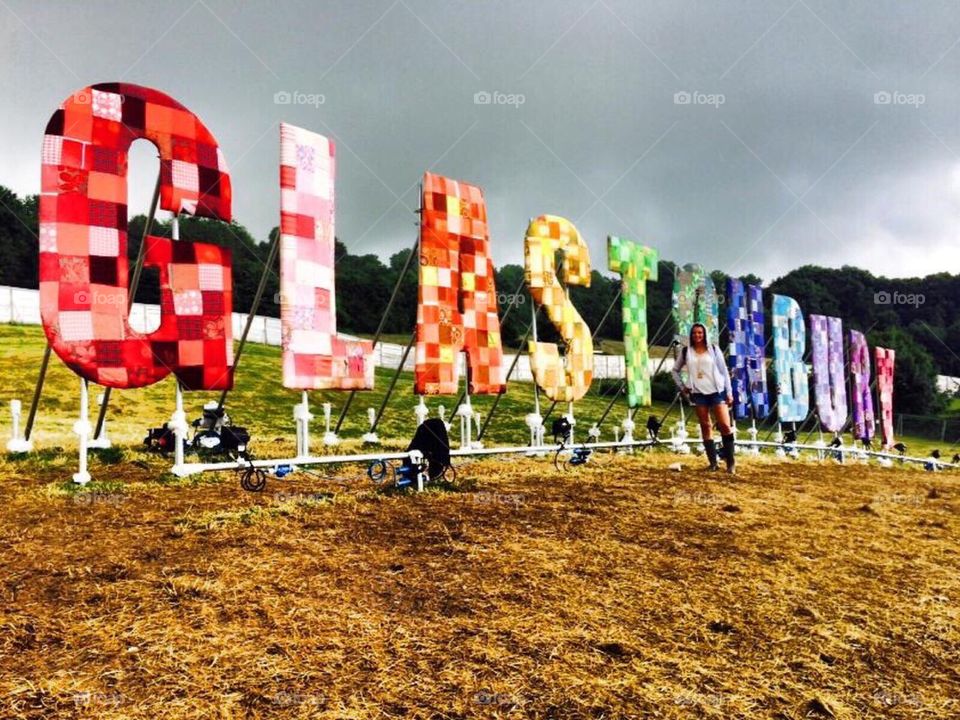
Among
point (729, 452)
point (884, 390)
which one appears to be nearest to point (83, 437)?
point (729, 452)

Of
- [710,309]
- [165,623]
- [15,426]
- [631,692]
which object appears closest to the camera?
[631,692]

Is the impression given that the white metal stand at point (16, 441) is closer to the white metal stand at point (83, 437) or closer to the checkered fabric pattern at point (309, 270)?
the white metal stand at point (83, 437)

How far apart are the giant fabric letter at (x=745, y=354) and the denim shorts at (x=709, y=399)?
5497mm

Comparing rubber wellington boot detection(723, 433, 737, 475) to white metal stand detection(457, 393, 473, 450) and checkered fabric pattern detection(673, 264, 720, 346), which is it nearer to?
checkered fabric pattern detection(673, 264, 720, 346)

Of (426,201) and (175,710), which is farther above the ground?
(426,201)

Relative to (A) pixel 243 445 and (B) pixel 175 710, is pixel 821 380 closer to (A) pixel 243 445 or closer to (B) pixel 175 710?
(A) pixel 243 445

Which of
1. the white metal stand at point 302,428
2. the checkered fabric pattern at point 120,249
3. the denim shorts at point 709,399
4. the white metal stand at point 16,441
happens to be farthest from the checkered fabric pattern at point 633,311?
the white metal stand at point 16,441

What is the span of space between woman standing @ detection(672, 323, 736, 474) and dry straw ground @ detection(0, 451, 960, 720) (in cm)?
325

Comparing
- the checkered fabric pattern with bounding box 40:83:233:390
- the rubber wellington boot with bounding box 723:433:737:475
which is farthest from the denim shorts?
the checkered fabric pattern with bounding box 40:83:233:390

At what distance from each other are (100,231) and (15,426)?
10.0 feet

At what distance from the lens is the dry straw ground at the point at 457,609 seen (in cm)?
256

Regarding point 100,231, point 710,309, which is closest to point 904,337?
point 710,309

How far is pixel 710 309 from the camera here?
14281 mm

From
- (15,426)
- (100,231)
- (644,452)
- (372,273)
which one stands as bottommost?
(644,452)
